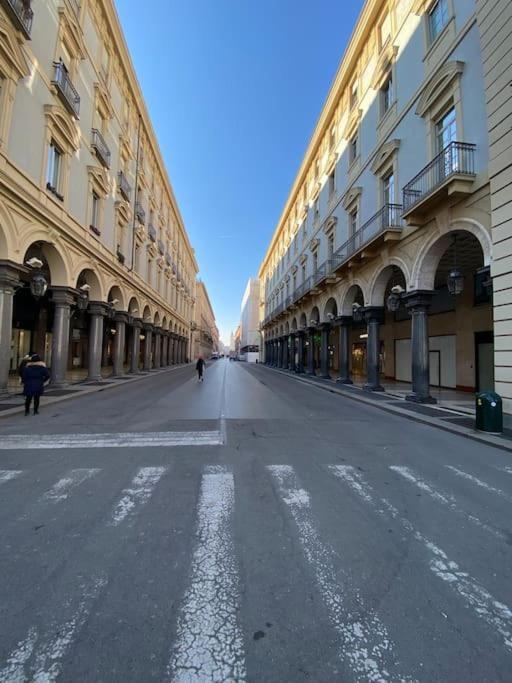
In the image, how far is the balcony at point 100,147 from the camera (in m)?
17.0

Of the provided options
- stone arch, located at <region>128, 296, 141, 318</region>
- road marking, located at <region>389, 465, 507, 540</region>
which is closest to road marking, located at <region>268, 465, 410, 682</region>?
road marking, located at <region>389, 465, 507, 540</region>

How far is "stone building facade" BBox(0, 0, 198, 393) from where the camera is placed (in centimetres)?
1091

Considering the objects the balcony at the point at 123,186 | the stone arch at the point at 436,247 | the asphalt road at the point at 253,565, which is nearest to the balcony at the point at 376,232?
the stone arch at the point at 436,247

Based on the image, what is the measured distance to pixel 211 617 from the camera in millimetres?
2195

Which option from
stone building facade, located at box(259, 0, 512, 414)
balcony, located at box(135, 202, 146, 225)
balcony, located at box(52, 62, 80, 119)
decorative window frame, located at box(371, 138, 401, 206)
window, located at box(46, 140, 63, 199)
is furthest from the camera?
balcony, located at box(135, 202, 146, 225)

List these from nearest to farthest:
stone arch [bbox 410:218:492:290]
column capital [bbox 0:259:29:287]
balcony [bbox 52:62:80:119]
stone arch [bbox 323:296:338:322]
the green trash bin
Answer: the green trash bin, stone arch [bbox 410:218:492:290], column capital [bbox 0:259:29:287], balcony [bbox 52:62:80:119], stone arch [bbox 323:296:338:322]

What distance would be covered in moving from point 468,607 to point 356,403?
1067 centimetres

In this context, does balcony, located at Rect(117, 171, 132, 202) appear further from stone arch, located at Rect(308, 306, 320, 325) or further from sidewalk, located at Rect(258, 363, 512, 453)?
sidewalk, located at Rect(258, 363, 512, 453)

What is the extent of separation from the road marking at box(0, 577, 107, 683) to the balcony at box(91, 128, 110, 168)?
2014 centimetres

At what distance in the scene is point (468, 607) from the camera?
7.70ft

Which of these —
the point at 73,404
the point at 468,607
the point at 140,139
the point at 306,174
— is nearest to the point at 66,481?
the point at 468,607

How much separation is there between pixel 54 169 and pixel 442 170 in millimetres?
15444

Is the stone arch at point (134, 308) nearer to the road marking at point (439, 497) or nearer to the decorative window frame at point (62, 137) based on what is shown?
the decorative window frame at point (62, 137)

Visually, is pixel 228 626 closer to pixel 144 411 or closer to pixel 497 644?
pixel 497 644
